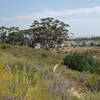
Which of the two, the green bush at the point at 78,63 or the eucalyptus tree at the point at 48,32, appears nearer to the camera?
the green bush at the point at 78,63

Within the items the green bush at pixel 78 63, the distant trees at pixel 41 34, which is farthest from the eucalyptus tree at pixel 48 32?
the green bush at pixel 78 63

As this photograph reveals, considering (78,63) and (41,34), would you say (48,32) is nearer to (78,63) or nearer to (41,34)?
(41,34)

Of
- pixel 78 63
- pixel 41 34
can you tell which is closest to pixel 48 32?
pixel 41 34

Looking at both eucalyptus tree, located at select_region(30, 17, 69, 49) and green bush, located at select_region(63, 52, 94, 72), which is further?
eucalyptus tree, located at select_region(30, 17, 69, 49)

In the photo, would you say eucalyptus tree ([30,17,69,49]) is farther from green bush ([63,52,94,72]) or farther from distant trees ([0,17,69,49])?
green bush ([63,52,94,72])

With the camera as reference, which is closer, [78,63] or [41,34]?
[78,63]

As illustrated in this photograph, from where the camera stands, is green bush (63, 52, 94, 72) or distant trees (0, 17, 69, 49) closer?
green bush (63, 52, 94, 72)

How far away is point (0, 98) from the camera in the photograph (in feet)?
11.3

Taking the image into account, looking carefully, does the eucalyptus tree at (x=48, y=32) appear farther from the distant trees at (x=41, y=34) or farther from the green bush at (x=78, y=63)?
the green bush at (x=78, y=63)

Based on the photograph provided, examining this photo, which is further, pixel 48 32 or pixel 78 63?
pixel 48 32

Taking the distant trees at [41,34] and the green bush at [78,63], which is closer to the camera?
the green bush at [78,63]

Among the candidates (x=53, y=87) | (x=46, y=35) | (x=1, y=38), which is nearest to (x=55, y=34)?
(x=46, y=35)

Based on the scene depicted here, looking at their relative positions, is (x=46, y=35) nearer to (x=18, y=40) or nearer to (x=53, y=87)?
(x=18, y=40)

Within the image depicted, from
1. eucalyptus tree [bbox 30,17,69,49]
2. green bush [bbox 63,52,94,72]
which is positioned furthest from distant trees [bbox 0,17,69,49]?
green bush [bbox 63,52,94,72]
